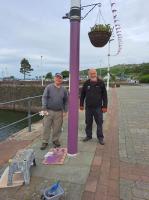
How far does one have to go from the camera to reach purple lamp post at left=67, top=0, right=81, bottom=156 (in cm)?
497

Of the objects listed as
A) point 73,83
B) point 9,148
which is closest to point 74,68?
point 73,83

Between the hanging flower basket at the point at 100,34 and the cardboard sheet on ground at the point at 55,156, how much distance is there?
247 centimetres

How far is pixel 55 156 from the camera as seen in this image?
5.21 metres

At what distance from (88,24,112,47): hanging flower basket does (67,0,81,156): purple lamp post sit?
122 cm

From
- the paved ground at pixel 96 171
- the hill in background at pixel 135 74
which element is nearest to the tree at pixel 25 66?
the hill in background at pixel 135 74

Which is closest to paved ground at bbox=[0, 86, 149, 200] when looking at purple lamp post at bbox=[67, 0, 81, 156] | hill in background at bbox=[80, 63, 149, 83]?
purple lamp post at bbox=[67, 0, 81, 156]

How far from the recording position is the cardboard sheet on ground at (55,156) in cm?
492

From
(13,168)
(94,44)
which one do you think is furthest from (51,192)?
(94,44)

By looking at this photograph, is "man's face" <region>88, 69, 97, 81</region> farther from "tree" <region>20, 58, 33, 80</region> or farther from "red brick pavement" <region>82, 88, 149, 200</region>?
"tree" <region>20, 58, 33, 80</region>

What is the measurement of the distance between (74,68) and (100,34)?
Result: 1504 mm

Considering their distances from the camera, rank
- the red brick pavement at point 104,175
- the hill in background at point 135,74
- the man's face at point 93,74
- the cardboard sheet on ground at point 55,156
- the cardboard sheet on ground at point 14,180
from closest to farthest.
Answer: the red brick pavement at point 104,175
the cardboard sheet on ground at point 14,180
the cardboard sheet on ground at point 55,156
the man's face at point 93,74
the hill in background at point 135,74

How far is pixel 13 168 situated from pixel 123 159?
2210 millimetres

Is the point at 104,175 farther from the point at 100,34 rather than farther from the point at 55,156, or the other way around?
the point at 100,34

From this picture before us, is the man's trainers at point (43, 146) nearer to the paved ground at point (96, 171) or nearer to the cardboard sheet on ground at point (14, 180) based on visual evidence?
the paved ground at point (96, 171)
